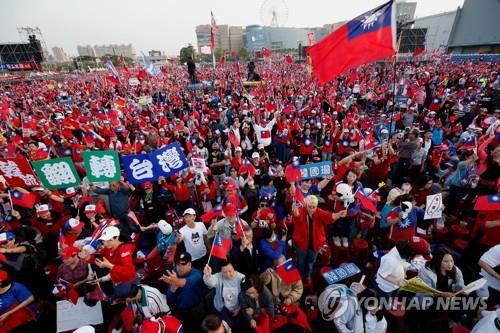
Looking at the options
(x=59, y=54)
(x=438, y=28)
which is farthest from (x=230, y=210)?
(x=59, y=54)

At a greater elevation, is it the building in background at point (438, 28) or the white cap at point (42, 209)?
the building in background at point (438, 28)

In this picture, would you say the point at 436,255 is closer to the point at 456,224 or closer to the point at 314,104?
the point at 456,224

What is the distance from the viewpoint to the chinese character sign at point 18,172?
4902mm

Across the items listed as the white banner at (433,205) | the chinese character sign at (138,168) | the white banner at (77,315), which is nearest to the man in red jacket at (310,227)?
the white banner at (433,205)

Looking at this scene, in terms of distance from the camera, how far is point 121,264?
3412mm

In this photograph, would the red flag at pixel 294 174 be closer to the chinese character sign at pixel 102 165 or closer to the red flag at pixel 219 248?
the red flag at pixel 219 248

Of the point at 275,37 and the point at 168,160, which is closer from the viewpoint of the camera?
the point at 168,160

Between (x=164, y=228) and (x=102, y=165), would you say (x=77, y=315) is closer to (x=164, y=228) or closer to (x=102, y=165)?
(x=164, y=228)

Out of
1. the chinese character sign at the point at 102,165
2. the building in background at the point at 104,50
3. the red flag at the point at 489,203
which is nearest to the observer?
the red flag at the point at 489,203

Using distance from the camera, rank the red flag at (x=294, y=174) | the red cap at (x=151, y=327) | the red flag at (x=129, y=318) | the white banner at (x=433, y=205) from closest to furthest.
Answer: the red cap at (x=151, y=327)
the red flag at (x=129, y=318)
the white banner at (x=433, y=205)
the red flag at (x=294, y=174)

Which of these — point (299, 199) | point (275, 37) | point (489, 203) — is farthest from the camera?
point (275, 37)

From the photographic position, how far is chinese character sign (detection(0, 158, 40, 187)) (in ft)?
16.1

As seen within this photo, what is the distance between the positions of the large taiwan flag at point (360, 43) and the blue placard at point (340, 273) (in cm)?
336

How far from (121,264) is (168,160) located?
7.02 ft
